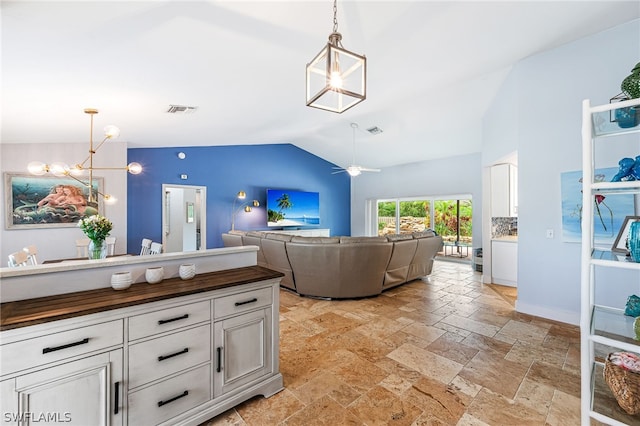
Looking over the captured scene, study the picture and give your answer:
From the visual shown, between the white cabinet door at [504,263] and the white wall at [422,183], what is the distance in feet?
5.83

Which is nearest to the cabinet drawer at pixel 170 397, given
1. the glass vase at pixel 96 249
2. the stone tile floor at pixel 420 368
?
the stone tile floor at pixel 420 368

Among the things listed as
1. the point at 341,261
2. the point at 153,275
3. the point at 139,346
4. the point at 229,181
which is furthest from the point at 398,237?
the point at 229,181

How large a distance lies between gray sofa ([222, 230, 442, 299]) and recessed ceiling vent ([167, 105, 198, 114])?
7.21ft

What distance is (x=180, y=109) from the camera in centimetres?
372

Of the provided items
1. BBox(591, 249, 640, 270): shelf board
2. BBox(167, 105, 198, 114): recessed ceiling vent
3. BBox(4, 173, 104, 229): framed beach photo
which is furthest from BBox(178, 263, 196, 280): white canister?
BBox(4, 173, 104, 229): framed beach photo

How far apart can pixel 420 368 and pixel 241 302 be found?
165 centimetres

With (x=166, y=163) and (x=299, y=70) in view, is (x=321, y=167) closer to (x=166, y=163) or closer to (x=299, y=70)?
(x=166, y=163)

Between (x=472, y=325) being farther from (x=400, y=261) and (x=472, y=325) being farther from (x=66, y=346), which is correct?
(x=66, y=346)

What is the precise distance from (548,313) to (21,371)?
4.72m

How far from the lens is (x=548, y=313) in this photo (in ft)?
11.0

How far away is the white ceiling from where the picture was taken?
193 cm

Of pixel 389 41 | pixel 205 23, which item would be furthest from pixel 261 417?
pixel 389 41

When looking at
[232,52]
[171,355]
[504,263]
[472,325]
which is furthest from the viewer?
[504,263]

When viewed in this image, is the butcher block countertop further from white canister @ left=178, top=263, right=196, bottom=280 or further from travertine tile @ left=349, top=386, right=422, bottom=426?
travertine tile @ left=349, top=386, right=422, bottom=426
